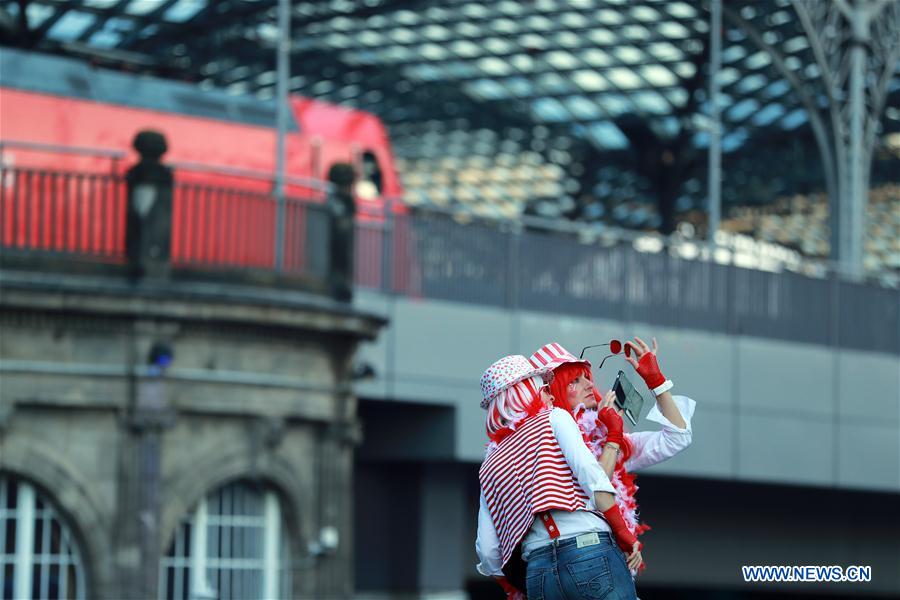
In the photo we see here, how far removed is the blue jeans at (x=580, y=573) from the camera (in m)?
8.72

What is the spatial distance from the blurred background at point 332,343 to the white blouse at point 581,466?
1386 cm

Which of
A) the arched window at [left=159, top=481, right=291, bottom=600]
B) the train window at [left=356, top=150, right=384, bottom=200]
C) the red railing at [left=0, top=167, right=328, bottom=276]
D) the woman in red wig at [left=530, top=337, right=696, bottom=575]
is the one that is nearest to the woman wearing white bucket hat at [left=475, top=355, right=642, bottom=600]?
the woman in red wig at [left=530, top=337, right=696, bottom=575]

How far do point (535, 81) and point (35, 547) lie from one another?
115 feet

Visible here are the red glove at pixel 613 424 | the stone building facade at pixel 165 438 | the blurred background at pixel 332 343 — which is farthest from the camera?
the blurred background at pixel 332 343

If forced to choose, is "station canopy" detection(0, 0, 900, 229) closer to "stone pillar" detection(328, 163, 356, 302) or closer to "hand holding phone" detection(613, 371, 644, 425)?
"stone pillar" detection(328, 163, 356, 302)

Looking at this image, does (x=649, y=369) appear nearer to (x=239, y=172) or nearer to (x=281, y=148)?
(x=239, y=172)

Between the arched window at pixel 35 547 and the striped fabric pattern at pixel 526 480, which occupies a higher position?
the striped fabric pattern at pixel 526 480

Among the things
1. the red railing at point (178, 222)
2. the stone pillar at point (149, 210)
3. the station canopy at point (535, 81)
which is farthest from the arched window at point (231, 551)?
the station canopy at point (535, 81)

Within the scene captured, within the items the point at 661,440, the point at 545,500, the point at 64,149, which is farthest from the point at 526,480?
the point at 64,149

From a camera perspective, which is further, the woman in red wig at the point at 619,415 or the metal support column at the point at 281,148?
the metal support column at the point at 281,148

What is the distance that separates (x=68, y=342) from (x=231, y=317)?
2.10 m

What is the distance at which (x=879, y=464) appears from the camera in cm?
3278

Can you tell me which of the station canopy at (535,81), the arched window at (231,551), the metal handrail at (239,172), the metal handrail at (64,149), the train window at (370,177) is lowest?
the arched window at (231,551)

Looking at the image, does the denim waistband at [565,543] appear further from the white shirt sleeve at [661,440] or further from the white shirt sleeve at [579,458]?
the white shirt sleeve at [661,440]
